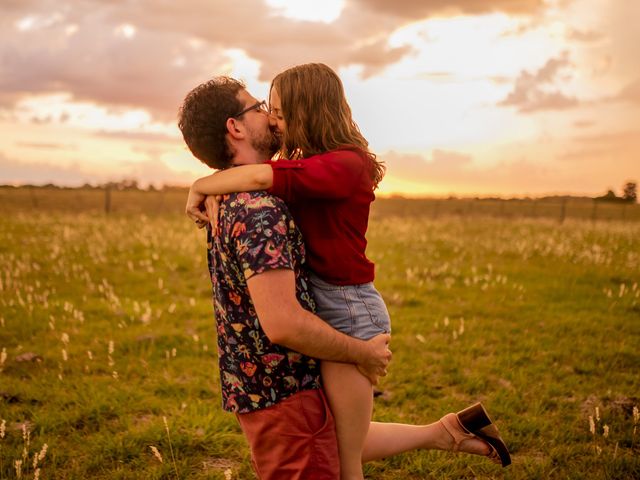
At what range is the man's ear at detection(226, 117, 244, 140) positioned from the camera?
8.91ft

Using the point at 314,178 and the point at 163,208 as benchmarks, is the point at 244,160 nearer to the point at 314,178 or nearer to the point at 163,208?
the point at 314,178

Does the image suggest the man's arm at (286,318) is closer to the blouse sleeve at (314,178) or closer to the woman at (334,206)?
the woman at (334,206)

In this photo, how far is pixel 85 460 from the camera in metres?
4.69

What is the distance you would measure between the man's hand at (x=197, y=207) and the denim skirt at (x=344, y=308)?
0.72 m

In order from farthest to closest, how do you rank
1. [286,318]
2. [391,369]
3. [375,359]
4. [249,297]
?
1. [391,369]
2. [375,359]
3. [249,297]
4. [286,318]

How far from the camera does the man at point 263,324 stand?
95.4 inches

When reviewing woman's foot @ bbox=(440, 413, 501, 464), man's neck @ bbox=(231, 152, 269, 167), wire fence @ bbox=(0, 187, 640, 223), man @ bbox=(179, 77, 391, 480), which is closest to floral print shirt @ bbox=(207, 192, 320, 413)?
man @ bbox=(179, 77, 391, 480)

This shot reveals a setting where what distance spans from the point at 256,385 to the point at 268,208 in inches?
35.7

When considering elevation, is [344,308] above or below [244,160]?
below

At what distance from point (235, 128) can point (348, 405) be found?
1.54 meters

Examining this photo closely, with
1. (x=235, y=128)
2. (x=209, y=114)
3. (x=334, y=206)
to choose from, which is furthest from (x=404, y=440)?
(x=209, y=114)

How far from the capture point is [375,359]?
9.07 feet

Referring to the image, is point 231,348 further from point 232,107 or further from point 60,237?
point 60,237

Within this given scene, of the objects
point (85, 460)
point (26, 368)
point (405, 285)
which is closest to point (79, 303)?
point (26, 368)
